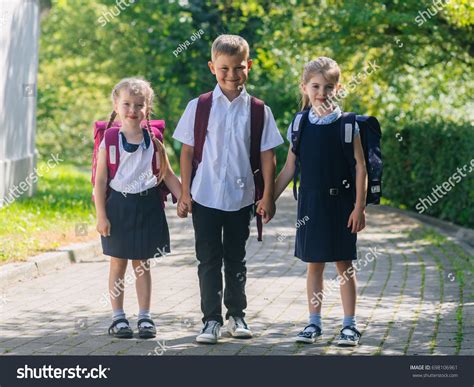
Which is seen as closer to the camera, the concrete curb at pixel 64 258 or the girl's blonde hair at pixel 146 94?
the girl's blonde hair at pixel 146 94

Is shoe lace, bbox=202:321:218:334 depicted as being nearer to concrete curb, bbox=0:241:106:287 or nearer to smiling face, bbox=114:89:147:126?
smiling face, bbox=114:89:147:126

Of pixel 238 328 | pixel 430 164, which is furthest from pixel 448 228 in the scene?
pixel 238 328

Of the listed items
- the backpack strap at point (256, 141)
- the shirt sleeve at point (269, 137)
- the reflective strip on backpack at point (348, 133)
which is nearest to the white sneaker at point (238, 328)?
the backpack strap at point (256, 141)

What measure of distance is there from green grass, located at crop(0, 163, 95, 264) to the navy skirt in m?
3.33

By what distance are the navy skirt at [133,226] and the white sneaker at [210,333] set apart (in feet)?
2.00

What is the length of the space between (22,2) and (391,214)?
7272 mm

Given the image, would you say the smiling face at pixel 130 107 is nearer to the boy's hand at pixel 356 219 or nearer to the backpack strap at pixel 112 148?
the backpack strap at pixel 112 148

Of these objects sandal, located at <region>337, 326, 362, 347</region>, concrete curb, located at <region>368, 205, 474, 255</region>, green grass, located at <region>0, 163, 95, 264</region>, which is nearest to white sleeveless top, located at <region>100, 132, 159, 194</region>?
sandal, located at <region>337, 326, 362, 347</region>

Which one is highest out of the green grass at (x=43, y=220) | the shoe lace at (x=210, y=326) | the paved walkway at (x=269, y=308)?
the green grass at (x=43, y=220)

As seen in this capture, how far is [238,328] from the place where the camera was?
700cm

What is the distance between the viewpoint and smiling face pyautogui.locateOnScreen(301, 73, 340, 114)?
263 inches

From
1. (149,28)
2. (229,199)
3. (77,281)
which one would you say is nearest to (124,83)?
(229,199)

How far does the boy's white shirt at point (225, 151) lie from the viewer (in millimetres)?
6801
